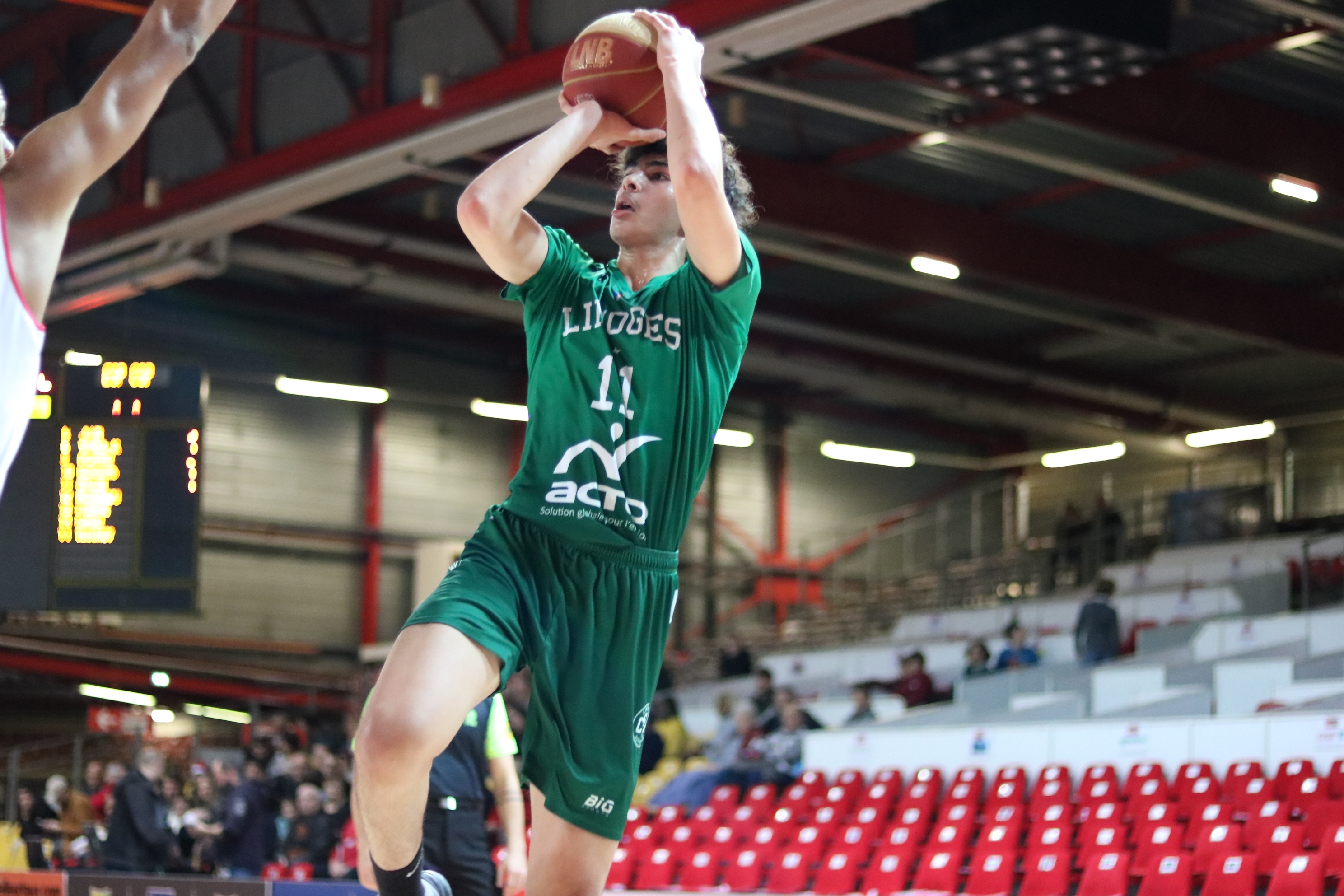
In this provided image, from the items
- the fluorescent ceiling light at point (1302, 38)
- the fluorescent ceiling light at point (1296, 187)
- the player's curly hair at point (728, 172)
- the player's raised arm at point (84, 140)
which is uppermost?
the fluorescent ceiling light at point (1302, 38)

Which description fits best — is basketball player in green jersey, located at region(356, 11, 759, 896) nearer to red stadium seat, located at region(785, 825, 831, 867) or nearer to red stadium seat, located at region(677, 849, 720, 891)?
red stadium seat, located at region(785, 825, 831, 867)

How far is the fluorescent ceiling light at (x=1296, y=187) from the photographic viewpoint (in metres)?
17.3

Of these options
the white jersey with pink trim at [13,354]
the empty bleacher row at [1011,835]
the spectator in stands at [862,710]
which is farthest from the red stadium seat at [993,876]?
the white jersey with pink trim at [13,354]

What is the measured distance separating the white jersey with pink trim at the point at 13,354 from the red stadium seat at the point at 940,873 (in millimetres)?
10164

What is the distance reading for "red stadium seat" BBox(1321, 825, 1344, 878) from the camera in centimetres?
973

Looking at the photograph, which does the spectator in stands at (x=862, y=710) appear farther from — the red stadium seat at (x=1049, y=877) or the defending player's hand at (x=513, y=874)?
the defending player's hand at (x=513, y=874)

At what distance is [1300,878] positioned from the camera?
31.6ft

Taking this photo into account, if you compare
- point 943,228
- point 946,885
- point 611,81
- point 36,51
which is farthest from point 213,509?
point 611,81

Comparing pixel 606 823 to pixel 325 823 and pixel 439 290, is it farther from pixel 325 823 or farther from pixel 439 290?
pixel 439 290

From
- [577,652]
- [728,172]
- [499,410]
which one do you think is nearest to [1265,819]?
[728,172]

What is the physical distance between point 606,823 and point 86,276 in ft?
55.6

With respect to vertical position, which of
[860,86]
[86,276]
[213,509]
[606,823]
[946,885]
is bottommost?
[946,885]

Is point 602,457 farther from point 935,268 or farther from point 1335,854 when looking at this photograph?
point 935,268

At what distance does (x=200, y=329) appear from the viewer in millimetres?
25500
